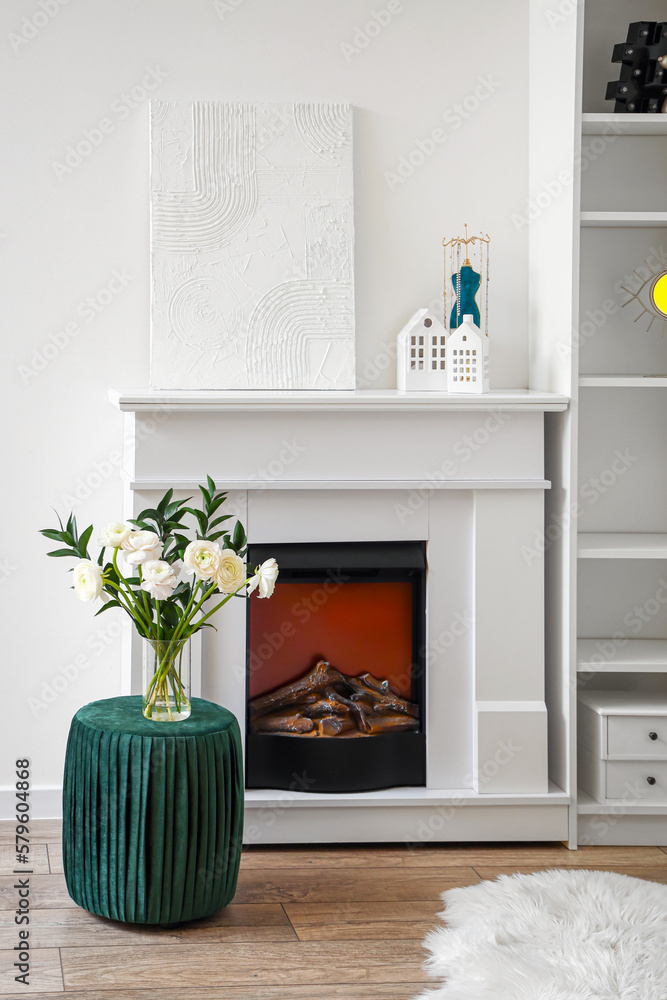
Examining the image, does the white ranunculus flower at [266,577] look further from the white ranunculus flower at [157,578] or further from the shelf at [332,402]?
the shelf at [332,402]

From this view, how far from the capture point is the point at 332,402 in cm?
258

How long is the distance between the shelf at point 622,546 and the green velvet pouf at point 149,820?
115 centimetres

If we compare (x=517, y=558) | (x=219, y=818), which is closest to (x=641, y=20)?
(x=517, y=558)

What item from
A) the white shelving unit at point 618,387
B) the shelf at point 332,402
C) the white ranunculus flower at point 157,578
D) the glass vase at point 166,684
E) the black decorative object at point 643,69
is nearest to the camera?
the white ranunculus flower at point 157,578

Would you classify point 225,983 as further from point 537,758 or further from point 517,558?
point 517,558

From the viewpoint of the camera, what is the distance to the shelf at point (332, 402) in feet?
8.30

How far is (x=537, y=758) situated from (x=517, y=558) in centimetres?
55

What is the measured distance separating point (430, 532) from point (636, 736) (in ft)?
2.60

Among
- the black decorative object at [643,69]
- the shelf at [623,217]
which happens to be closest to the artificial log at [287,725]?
the shelf at [623,217]

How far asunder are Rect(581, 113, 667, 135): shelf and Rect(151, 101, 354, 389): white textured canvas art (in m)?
0.69

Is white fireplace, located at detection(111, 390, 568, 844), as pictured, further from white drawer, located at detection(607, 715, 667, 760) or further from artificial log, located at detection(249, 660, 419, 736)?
white drawer, located at detection(607, 715, 667, 760)

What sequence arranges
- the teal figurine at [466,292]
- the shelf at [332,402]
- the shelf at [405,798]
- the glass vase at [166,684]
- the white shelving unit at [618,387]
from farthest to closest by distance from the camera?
the white shelving unit at [618,387], the teal figurine at [466,292], the shelf at [405,798], the shelf at [332,402], the glass vase at [166,684]

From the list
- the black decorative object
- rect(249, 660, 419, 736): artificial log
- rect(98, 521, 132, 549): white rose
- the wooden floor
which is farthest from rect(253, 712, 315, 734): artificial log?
the black decorative object

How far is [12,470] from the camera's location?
9.53 ft
